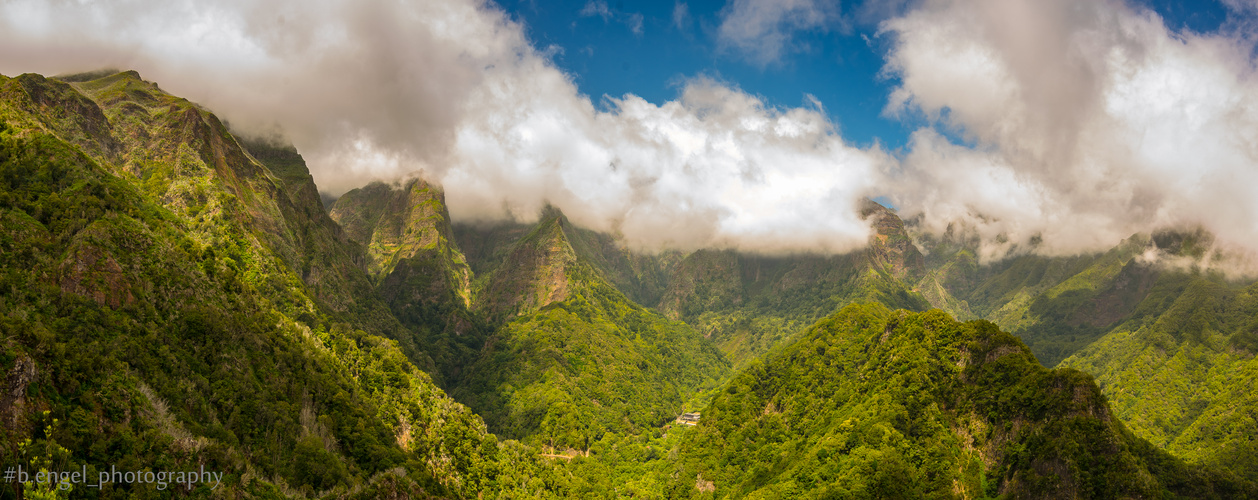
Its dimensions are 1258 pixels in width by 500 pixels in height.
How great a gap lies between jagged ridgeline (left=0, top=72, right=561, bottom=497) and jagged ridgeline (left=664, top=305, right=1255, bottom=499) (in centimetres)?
6910

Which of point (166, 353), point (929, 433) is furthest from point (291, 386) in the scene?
point (929, 433)

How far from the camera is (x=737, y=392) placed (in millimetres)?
198375

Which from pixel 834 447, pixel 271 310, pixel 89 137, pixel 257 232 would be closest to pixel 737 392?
pixel 834 447

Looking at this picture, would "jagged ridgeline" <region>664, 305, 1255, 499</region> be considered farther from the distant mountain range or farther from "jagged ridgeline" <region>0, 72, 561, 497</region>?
"jagged ridgeline" <region>0, 72, 561, 497</region>

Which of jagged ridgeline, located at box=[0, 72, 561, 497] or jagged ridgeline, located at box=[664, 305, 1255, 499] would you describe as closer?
jagged ridgeline, located at box=[0, 72, 561, 497]

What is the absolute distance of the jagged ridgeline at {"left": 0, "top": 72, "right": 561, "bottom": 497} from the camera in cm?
5944

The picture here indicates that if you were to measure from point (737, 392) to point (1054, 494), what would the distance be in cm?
10885

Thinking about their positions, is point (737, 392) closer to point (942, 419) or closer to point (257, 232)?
point (942, 419)

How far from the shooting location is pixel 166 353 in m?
80.3

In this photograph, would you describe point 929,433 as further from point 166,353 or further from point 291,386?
point 166,353

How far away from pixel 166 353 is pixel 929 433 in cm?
13685

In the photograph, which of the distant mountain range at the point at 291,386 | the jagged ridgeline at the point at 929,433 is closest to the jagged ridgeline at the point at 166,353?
the distant mountain range at the point at 291,386

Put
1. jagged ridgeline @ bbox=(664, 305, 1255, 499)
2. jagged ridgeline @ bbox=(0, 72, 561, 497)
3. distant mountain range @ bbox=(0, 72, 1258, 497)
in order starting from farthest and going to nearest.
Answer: jagged ridgeline @ bbox=(664, 305, 1255, 499) < distant mountain range @ bbox=(0, 72, 1258, 497) < jagged ridgeline @ bbox=(0, 72, 561, 497)

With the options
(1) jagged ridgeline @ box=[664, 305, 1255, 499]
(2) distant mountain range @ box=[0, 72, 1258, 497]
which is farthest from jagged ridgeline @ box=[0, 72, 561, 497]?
(1) jagged ridgeline @ box=[664, 305, 1255, 499]
